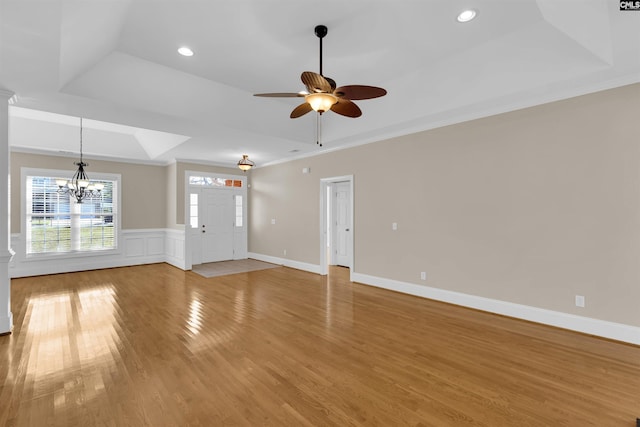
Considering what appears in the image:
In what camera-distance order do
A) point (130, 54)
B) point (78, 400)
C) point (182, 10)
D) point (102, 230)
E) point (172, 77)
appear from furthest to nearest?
point (102, 230) < point (172, 77) < point (130, 54) < point (182, 10) < point (78, 400)

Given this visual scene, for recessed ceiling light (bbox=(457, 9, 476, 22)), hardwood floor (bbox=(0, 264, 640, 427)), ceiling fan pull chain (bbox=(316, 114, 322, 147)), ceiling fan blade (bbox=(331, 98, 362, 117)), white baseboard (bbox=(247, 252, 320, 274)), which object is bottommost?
hardwood floor (bbox=(0, 264, 640, 427))

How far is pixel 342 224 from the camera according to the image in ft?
25.3

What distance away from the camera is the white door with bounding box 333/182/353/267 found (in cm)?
752

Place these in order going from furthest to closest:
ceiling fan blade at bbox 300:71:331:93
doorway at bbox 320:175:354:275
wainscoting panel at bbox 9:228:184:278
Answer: doorway at bbox 320:175:354:275 < wainscoting panel at bbox 9:228:184:278 < ceiling fan blade at bbox 300:71:331:93

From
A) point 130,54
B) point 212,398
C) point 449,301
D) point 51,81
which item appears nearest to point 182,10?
point 130,54

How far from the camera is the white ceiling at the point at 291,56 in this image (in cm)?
259

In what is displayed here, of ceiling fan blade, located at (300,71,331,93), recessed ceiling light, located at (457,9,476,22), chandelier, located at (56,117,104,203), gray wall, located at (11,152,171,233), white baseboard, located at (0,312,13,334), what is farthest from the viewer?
gray wall, located at (11,152,171,233)

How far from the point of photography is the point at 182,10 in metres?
2.72

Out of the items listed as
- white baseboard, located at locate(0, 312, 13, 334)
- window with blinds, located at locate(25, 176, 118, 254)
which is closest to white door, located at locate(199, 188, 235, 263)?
window with blinds, located at locate(25, 176, 118, 254)

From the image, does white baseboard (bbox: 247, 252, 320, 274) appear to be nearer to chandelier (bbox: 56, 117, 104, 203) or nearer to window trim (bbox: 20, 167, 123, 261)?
window trim (bbox: 20, 167, 123, 261)

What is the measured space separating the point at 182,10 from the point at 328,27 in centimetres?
141

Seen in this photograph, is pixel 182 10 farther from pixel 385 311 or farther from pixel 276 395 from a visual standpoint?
pixel 385 311

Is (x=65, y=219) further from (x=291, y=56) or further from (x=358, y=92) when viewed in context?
(x=358, y=92)

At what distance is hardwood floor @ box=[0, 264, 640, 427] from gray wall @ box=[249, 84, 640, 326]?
1.94 ft
